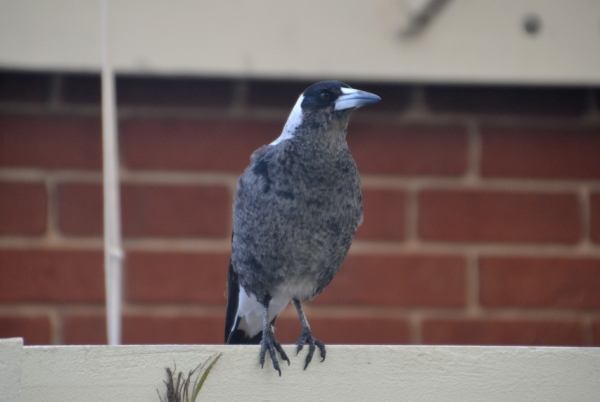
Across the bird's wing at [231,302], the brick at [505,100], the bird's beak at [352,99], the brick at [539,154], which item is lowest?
the bird's wing at [231,302]

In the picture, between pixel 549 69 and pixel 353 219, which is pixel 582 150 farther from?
pixel 353 219

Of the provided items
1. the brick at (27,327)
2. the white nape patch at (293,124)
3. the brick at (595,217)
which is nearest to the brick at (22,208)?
the brick at (27,327)

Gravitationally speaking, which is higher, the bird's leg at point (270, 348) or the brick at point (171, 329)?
the bird's leg at point (270, 348)

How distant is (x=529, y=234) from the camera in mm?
2314

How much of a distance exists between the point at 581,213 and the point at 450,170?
34cm

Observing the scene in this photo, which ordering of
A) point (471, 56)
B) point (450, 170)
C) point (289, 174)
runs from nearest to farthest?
point (289, 174)
point (471, 56)
point (450, 170)

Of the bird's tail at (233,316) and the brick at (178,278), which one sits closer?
the bird's tail at (233,316)

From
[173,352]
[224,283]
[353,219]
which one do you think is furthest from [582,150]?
[173,352]

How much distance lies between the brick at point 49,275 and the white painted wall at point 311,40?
0.44m

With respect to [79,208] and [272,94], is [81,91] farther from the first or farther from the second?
[272,94]

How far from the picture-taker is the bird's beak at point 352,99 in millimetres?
1772

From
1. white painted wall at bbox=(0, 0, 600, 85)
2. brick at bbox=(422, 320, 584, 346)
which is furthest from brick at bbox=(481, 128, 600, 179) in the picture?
brick at bbox=(422, 320, 584, 346)

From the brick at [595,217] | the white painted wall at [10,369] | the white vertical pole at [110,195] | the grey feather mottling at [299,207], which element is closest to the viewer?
the white painted wall at [10,369]

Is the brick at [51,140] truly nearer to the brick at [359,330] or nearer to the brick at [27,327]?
the brick at [27,327]
